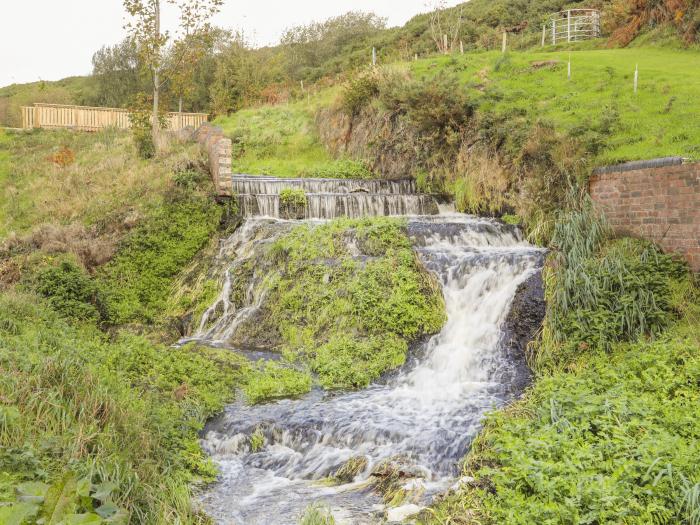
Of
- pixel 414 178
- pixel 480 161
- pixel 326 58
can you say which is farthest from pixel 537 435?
pixel 326 58

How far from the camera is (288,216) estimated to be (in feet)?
44.9

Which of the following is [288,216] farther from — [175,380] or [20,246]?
[175,380]

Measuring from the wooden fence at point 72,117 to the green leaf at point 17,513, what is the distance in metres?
23.3

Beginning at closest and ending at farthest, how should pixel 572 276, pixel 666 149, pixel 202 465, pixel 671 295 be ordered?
1. pixel 202 465
2. pixel 671 295
3. pixel 572 276
4. pixel 666 149

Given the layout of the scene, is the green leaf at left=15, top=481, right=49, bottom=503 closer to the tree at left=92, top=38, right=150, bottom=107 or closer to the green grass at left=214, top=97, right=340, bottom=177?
the green grass at left=214, top=97, right=340, bottom=177

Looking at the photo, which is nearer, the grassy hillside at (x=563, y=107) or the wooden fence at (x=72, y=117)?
the grassy hillside at (x=563, y=107)

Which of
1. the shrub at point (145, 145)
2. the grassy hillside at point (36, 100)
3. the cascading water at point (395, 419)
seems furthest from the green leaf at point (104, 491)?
the grassy hillside at point (36, 100)

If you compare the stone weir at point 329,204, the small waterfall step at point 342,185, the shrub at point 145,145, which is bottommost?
the stone weir at point 329,204

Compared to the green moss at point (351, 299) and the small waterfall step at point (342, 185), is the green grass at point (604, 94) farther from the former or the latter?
the green moss at point (351, 299)

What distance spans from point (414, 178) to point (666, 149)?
7.11 m

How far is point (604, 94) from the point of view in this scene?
13766mm

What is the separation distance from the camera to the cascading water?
5.41m

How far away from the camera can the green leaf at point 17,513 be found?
309cm

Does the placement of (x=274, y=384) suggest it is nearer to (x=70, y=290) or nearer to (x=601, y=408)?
(x=601, y=408)
